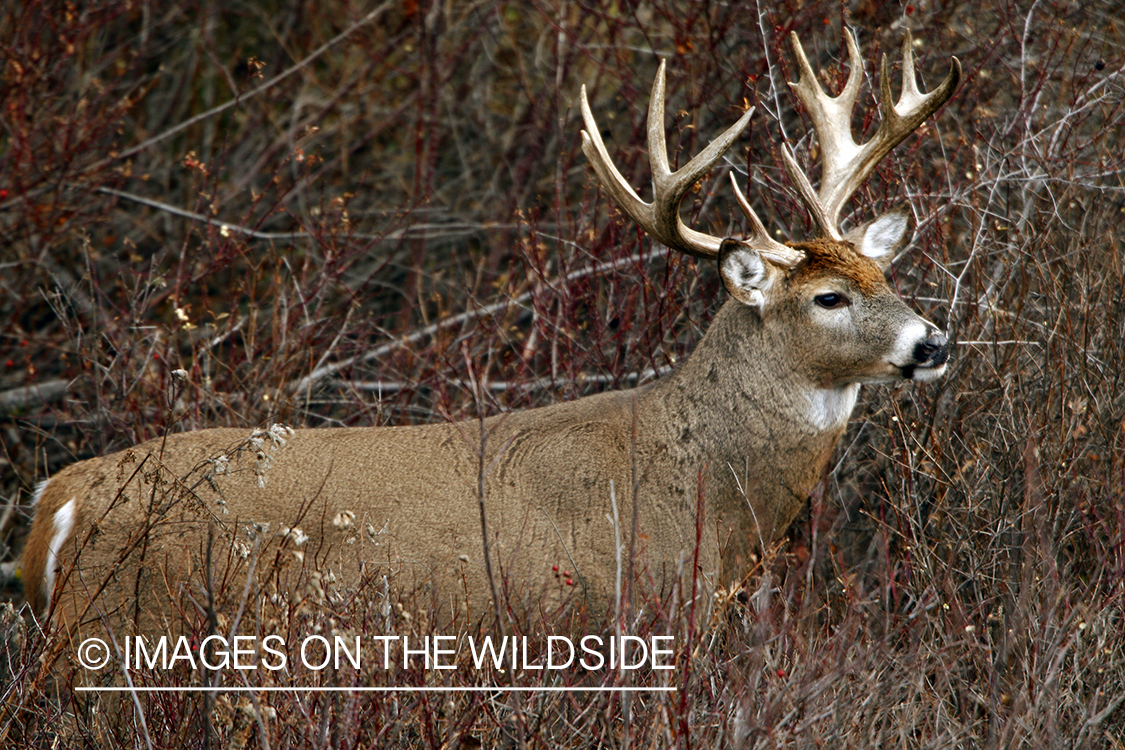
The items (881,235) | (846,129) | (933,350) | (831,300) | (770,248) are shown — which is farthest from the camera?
(846,129)

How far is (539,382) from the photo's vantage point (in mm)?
5703

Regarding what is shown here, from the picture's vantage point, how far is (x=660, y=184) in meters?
4.21

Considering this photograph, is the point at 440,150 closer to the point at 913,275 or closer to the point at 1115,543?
the point at 913,275

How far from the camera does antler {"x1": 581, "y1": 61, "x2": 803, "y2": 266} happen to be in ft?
13.6

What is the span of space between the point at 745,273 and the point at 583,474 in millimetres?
926

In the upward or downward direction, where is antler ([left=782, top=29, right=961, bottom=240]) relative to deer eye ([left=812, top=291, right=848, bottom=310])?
upward

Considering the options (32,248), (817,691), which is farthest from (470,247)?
(817,691)

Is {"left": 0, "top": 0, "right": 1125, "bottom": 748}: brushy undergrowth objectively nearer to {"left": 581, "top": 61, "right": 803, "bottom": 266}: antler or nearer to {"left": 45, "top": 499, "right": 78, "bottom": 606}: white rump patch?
{"left": 45, "top": 499, "right": 78, "bottom": 606}: white rump patch

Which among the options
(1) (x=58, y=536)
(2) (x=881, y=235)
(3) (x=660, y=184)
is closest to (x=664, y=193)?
(3) (x=660, y=184)

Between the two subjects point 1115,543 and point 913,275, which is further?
point 913,275

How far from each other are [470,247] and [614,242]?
8.39ft

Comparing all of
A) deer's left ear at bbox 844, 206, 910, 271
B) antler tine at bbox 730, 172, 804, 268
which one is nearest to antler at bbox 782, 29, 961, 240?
deer's left ear at bbox 844, 206, 910, 271

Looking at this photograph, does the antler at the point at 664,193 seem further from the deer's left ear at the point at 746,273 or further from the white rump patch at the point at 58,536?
the white rump patch at the point at 58,536

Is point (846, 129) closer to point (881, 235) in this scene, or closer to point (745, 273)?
point (881, 235)
